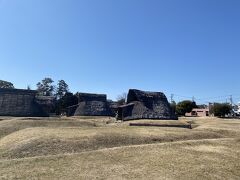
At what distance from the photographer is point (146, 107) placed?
40781 millimetres

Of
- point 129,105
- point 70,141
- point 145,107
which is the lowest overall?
point 70,141

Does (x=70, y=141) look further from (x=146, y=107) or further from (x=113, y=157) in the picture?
(x=146, y=107)

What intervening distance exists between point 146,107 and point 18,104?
58.6 feet

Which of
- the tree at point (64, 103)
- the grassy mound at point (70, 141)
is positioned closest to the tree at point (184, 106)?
the tree at point (64, 103)

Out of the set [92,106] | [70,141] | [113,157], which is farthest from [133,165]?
[92,106]

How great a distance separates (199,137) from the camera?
2366cm

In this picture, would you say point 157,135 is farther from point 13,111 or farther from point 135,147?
point 13,111

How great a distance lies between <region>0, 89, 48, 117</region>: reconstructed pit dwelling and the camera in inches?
1701

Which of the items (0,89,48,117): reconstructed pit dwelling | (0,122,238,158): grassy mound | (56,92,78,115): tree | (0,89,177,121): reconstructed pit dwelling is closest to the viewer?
(0,122,238,158): grassy mound

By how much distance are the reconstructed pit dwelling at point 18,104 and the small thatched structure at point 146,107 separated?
12358 millimetres

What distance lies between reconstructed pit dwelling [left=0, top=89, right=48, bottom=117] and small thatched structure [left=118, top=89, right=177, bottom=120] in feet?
40.5

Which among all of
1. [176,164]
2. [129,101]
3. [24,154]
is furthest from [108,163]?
[129,101]

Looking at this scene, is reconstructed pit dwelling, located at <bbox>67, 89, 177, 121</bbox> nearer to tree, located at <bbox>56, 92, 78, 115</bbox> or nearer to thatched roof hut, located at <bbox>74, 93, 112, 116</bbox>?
thatched roof hut, located at <bbox>74, 93, 112, 116</bbox>

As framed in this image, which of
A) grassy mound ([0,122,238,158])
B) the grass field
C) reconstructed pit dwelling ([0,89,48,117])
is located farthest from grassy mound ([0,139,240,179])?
reconstructed pit dwelling ([0,89,48,117])
